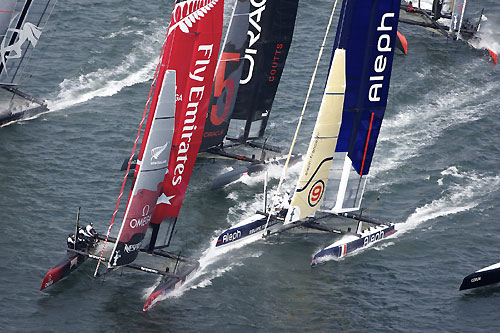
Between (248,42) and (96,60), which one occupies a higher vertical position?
(248,42)

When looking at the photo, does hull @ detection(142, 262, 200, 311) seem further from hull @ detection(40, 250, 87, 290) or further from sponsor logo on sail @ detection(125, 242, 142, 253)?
hull @ detection(40, 250, 87, 290)

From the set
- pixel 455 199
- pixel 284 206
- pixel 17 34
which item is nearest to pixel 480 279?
pixel 455 199

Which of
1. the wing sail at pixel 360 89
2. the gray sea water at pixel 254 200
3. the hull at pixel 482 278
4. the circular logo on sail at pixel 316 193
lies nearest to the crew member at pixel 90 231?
the gray sea water at pixel 254 200

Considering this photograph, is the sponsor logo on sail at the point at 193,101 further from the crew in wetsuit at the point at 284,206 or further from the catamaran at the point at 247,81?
the catamaran at the point at 247,81

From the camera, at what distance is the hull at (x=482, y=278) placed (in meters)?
44.0

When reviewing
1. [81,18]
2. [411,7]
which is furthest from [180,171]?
[411,7]

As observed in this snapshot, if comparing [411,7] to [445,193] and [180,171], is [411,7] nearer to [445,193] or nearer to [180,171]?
[445,193]

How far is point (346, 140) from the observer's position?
1844 inches

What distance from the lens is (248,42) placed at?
53.6 metres

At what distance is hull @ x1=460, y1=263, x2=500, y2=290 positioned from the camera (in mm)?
43969

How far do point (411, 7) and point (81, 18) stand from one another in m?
23.2

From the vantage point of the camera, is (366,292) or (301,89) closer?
(366,292)

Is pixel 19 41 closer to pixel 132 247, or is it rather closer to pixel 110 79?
pixel 110 79

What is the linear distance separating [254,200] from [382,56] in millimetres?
10528
